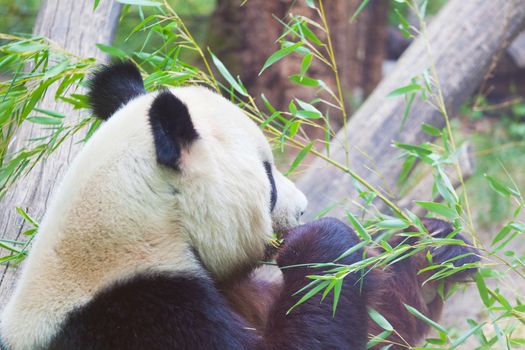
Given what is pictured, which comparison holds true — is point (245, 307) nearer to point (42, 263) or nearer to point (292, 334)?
point (292, 334)

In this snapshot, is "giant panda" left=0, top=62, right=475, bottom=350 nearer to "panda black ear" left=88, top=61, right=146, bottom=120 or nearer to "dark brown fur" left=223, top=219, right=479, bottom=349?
"panda black ear" left=88, top=61, right=146, bottom=120

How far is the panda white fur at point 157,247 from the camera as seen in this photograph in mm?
1760

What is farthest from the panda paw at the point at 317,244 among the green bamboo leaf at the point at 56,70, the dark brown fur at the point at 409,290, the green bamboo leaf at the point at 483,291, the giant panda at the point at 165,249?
the green bamboo leaf at the point at 56,70

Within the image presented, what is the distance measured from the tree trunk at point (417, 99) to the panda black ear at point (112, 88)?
146 cm

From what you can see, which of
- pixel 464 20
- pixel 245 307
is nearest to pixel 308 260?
pixel 245 307

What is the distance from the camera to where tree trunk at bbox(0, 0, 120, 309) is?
8.53ft

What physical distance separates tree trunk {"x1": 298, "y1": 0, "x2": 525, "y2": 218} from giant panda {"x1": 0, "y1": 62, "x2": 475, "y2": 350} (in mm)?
1391

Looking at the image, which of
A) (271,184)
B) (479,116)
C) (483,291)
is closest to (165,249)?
(271,184)

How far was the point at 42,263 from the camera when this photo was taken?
1.82m

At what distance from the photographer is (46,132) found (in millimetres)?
2908

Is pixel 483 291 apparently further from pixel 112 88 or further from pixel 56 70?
pixel 56 70

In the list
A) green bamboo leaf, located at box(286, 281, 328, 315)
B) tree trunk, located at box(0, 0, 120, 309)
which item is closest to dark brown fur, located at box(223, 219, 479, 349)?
green bamboo leaf, located at box(286, 281, 328, 315)

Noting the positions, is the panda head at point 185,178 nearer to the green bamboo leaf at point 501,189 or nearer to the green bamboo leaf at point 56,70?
the green bamboo leaf at point 56,70

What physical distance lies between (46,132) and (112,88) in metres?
0.87
